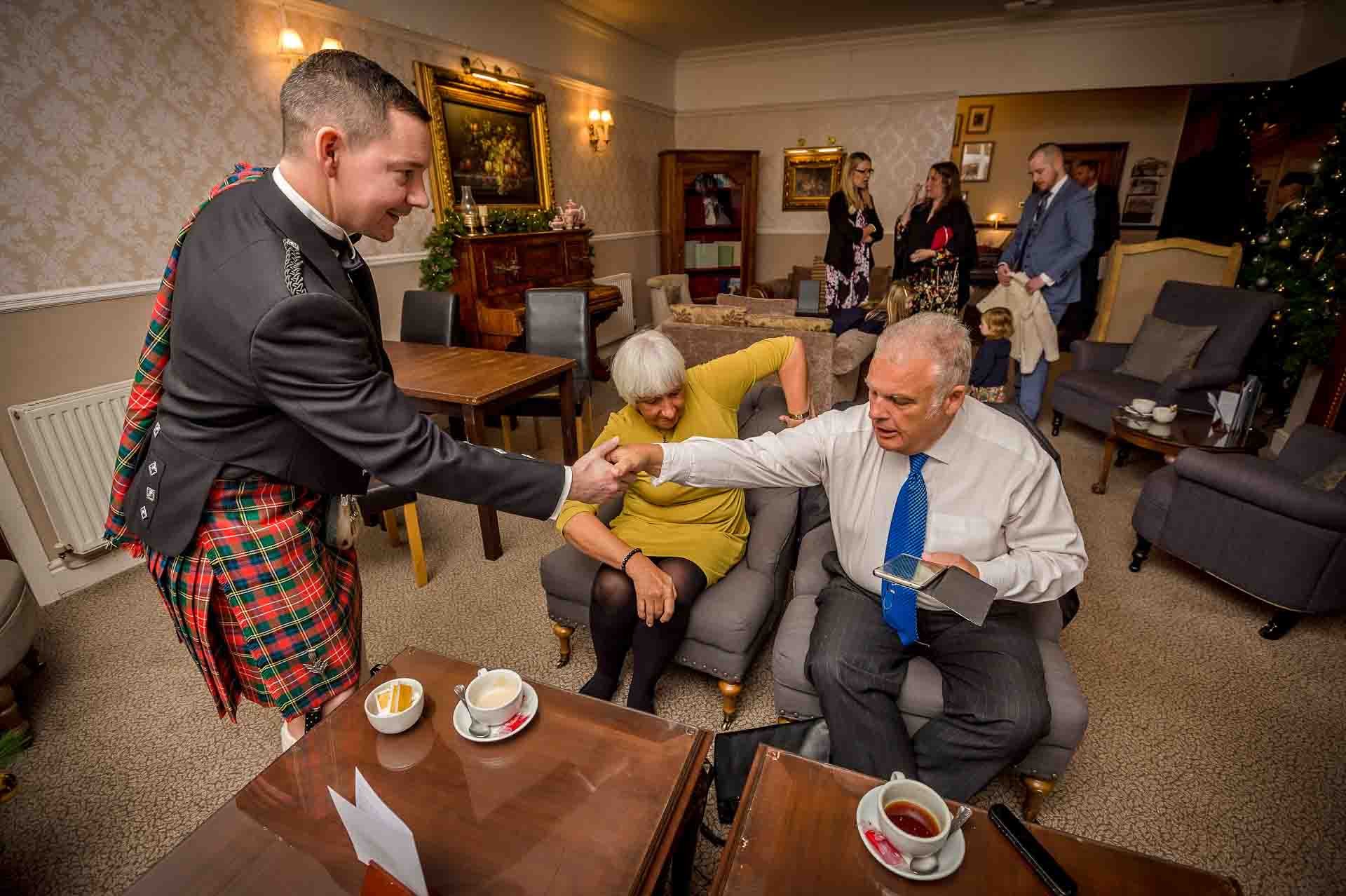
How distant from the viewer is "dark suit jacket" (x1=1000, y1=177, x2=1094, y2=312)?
365 cm

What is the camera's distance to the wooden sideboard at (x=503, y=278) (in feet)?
13.9

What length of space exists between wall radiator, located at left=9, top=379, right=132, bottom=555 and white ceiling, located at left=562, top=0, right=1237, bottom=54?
15.4 ft

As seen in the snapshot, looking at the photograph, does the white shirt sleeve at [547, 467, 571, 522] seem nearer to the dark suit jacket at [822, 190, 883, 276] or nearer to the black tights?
the black tights

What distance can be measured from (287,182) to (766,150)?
702 cm

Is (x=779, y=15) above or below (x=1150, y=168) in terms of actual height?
above

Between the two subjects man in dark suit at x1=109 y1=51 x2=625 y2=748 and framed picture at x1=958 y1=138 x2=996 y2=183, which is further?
framed picture at x1=958 y1=138 x2=996 y2=183

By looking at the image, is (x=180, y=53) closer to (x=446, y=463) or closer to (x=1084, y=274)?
(x=446, y=463)

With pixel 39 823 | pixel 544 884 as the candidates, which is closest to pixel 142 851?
pixel 39 823

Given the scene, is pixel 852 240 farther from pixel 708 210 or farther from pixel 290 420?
pixel 290 420

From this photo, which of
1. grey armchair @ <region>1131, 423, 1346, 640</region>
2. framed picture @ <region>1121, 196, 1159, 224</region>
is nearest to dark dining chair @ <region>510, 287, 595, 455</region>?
grey armchair @ <region>1131, 423, 1346, 640</region>

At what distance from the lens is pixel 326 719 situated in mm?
1241

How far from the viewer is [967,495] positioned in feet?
4.86

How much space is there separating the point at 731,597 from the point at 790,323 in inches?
86.2

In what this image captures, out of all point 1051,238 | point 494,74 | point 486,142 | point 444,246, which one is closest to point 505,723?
point 444,246
